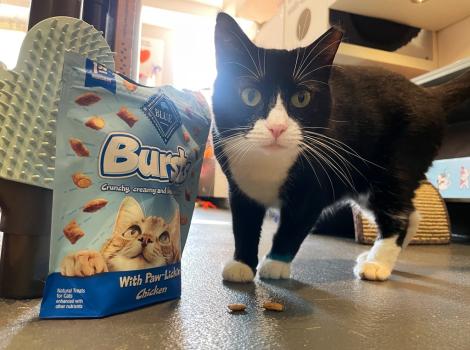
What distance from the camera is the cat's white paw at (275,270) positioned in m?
0.90

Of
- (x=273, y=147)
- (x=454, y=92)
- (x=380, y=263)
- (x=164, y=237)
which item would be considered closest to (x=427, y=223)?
(x=454, y=92)

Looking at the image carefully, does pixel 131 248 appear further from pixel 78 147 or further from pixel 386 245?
pixel 386 245

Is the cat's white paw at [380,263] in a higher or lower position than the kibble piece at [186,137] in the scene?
lower

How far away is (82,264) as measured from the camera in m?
0.55

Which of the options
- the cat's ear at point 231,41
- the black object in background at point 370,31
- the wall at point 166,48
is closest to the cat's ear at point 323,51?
the cat's ear at point 231,41

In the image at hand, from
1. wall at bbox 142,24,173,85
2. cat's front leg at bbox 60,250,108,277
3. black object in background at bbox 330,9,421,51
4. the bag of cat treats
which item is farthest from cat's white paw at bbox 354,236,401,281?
wall at bbox 142,24,173,85

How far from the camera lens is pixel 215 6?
3996 millimetres

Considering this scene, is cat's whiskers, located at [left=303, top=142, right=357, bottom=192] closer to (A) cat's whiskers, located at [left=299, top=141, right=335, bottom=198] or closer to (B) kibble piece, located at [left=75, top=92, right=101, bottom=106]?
(A) cat's whiskers, located at [left=299, top=141, right=335, bottom=198]

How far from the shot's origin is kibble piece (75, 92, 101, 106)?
58 cm

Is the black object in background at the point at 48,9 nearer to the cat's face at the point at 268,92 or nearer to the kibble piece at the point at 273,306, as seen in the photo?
the cat's face at the point at 268,92

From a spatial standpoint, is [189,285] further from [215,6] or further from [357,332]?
[215,6]

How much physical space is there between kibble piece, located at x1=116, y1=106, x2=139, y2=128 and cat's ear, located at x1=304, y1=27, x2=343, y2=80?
0.42 meters

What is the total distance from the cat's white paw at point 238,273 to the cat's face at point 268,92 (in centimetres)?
25

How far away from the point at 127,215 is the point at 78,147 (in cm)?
12
